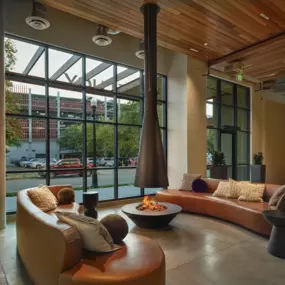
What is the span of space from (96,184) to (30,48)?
3.71 metres

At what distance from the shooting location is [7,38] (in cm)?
545

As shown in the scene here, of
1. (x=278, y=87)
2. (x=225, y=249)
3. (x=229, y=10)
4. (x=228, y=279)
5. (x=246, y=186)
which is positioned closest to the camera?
(x=228, y=279)

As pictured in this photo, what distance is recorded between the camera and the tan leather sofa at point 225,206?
442 cm

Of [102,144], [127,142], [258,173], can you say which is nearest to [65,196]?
[102,144]

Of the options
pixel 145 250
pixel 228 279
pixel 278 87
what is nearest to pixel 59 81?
pixel 145 250

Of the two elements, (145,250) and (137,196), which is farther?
(137,196)

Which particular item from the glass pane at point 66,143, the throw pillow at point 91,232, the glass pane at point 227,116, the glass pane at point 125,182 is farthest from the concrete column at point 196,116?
the throw pillow at point 91,232

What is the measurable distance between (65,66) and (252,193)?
5.23m

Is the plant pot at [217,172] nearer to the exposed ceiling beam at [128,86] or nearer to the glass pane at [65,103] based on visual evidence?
the exposed ceiling beam at [128,86]

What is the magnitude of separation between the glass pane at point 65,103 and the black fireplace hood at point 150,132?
2.41 m

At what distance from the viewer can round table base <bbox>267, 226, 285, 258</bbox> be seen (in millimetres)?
3516

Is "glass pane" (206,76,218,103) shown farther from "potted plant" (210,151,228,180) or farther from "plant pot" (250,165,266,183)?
"plant pot" (250,165,266,183)

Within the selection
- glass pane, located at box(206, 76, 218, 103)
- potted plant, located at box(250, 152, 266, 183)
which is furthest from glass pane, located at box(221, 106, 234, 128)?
potted plant, located at box(250, 152, 266, 183)

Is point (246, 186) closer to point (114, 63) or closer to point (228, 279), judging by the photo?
point (228, 279)
